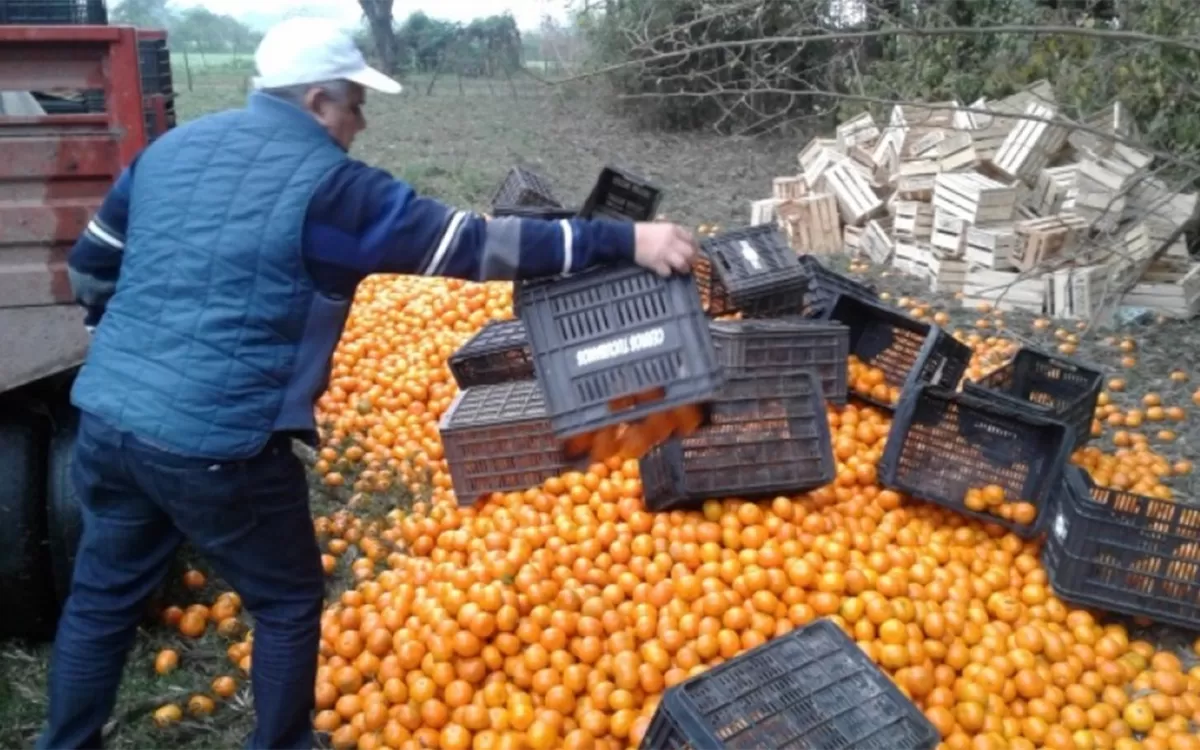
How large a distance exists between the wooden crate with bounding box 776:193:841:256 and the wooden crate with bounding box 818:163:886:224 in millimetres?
100

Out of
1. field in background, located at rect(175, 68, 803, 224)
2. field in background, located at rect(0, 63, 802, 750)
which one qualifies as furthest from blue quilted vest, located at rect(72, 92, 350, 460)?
field in background, located at rect(175, 68, 803, 224)

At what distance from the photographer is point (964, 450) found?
454cm

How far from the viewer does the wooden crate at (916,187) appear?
8.77m

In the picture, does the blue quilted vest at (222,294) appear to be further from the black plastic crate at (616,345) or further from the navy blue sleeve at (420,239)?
the black plastic crate at (616,345)

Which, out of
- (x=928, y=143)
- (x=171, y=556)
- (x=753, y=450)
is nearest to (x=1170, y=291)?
(x=928, y=143)

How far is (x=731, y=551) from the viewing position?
397 centimetres

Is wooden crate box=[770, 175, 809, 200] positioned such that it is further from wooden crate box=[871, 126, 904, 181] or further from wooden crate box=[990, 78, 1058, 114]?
wooden crate box=[990, 78, 1058, 114]

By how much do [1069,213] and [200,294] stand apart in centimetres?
706

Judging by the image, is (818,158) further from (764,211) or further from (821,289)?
(821,289)

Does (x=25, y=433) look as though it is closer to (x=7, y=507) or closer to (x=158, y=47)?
(x=7, y=507)

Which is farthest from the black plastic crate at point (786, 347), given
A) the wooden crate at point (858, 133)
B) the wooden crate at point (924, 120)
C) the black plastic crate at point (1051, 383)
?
the wooden crate at point (858, 133)

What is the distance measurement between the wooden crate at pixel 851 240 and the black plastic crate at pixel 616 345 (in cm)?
665

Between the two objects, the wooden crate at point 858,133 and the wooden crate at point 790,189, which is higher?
the wooden crate at point 858,133

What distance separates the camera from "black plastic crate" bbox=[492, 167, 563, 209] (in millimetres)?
6852
